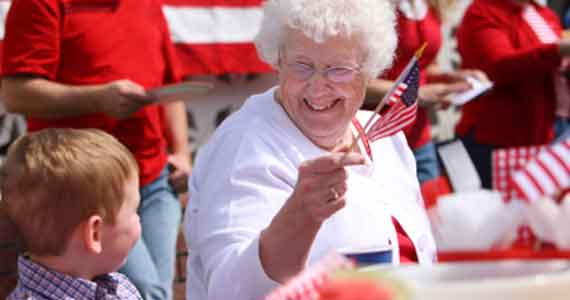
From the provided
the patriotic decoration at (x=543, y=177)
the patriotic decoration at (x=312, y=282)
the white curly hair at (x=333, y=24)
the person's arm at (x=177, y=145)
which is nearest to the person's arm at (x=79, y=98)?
the person's arm at (x=177, y=145)

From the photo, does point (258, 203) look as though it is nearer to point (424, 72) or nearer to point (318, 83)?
point (318, 83)

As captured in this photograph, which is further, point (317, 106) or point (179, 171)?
point (179, 171)

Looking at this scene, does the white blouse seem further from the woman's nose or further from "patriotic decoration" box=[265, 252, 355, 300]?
"patriotic decoration" box=[265, 252, 355, 300]

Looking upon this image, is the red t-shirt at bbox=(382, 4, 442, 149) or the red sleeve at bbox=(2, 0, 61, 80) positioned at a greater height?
the red sleeve at bbox=(2, 0, 61, 80)


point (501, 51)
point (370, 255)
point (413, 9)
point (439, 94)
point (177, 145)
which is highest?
point (370, 255)

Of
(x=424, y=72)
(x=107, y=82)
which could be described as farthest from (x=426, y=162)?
(x=107, y=82)

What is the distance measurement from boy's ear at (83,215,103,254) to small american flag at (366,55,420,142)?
0.54 m

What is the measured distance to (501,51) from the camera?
4.46 metres

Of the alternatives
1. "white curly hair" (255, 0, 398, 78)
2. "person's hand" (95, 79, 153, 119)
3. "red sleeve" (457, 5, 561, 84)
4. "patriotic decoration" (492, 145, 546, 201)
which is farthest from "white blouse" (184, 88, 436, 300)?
"red sleeve" (457, 5, 561, 84)

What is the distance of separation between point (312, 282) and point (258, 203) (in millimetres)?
1078

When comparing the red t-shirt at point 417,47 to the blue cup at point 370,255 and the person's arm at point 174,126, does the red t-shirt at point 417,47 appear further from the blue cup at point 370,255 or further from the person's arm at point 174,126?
the blue cup at point 370,255

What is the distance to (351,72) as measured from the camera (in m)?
2.47

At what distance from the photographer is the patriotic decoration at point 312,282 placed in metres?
1.12

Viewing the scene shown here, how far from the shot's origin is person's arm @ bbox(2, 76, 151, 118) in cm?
313
